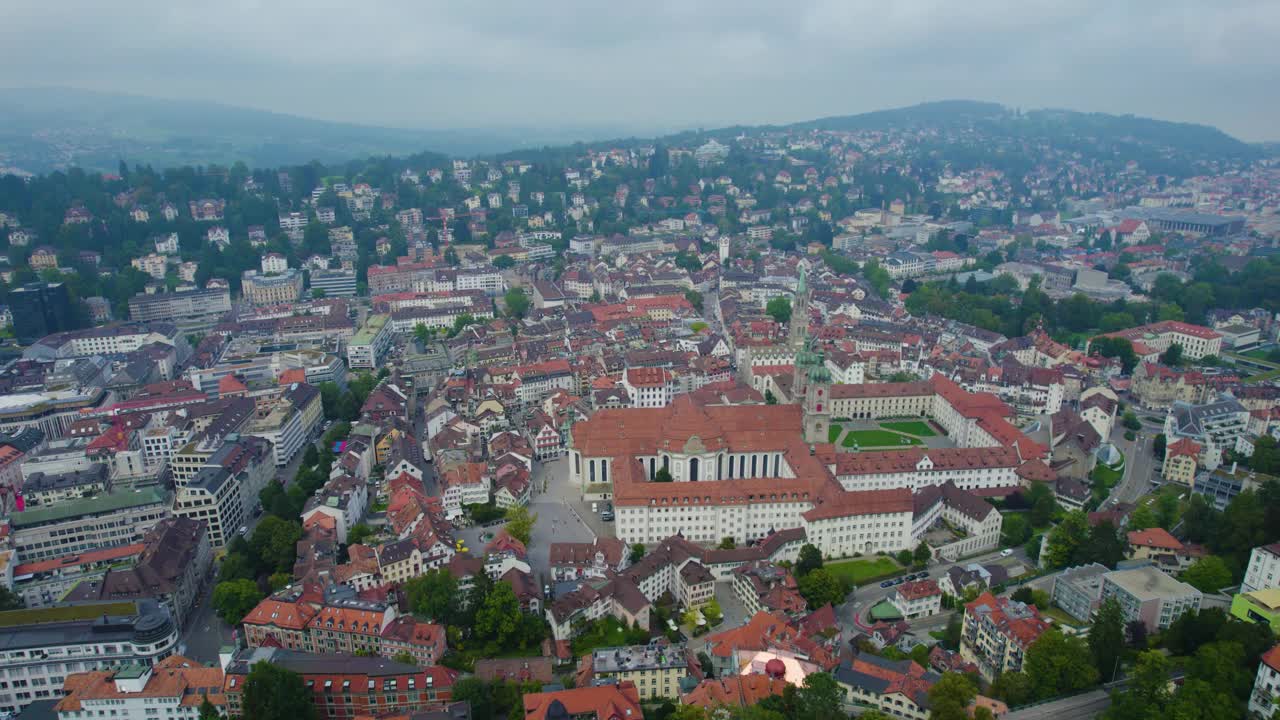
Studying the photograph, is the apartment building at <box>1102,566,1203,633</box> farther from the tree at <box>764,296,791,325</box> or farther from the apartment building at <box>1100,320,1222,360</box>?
the tree at <box>764,296,791,325</box>

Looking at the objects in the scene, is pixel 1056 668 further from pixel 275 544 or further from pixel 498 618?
pixel 275 544

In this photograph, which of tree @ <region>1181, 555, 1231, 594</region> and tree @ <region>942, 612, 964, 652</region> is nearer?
tree @ <region>942, 612, 964, 652</region>

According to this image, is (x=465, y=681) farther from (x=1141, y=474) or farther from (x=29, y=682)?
(x=1141, y=474)

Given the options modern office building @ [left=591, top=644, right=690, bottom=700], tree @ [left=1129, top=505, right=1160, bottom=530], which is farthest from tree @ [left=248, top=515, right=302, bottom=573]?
tree @ [left=1129, top=505, right=1160, bottom=530]

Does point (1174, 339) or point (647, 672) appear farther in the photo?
point (1174, 339)

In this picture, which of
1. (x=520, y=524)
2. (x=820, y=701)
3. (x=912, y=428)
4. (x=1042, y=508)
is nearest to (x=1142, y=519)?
(x=1042, y=508)
